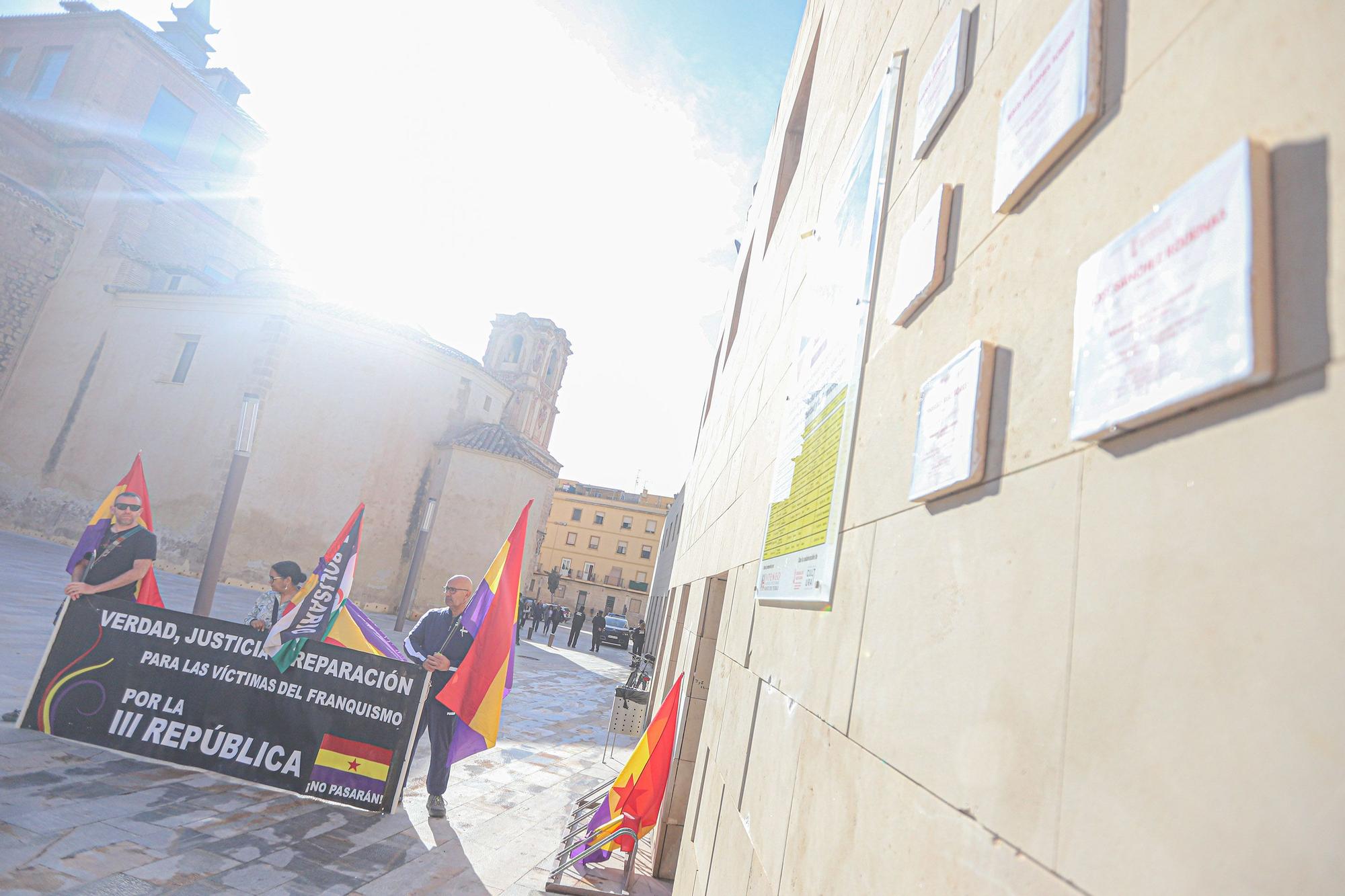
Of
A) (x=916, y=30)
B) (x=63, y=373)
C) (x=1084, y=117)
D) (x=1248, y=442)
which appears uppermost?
(x=63, y=373)

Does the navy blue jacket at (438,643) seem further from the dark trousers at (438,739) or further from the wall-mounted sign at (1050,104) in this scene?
the wall-mounted sign at (1050,104)

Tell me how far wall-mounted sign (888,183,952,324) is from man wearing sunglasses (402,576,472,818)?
4.48m

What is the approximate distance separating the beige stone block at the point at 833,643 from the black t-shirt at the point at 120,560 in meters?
5.65

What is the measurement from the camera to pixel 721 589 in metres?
5.68

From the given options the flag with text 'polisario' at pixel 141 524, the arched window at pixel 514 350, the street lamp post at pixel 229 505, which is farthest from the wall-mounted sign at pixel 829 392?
the arched window at pixel 514 350

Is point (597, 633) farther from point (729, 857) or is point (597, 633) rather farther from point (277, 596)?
point (729, 857)

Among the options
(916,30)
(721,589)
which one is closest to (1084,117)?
(916,30)

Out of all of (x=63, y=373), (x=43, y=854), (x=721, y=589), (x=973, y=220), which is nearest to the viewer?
(x=973, y=220)

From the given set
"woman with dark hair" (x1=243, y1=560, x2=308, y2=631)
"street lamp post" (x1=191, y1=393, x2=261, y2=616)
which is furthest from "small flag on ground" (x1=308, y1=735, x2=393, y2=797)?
"street lamp post" (x1=191, y1=393, x2=261, y2=616)

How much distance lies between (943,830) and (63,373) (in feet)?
109

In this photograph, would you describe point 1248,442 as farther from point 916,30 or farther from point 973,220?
point 916,30

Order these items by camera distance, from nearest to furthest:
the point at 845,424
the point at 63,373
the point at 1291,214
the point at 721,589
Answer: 1. the point at 1291,214
2. the point at 845,424
3. the point at 721,589
4. the point at 63,373

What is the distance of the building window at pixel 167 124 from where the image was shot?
1293 inches

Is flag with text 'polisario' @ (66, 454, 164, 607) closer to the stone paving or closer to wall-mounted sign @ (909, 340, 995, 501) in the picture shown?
the stone paving
